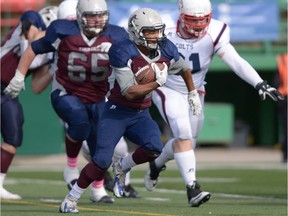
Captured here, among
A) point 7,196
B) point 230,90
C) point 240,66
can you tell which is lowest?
point 230,90

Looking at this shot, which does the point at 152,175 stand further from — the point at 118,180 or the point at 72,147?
the point at 118,180

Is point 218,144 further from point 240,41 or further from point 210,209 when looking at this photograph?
point 210,209

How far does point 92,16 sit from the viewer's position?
8.88 meters

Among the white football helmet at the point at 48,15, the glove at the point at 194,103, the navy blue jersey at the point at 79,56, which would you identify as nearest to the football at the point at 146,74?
the glove at the point at 194,103

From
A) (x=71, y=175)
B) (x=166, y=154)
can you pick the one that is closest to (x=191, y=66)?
(x=166, y=154)

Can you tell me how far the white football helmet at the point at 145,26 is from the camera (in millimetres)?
8039

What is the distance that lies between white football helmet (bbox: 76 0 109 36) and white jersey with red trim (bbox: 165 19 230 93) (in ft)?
A: 2.52

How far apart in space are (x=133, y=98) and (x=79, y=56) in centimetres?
117

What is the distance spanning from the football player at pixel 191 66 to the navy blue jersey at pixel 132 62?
79cm

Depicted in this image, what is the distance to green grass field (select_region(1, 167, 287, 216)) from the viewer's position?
27.3 ft

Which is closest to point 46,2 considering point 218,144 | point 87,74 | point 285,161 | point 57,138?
point 57,138

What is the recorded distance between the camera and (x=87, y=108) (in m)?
9.14

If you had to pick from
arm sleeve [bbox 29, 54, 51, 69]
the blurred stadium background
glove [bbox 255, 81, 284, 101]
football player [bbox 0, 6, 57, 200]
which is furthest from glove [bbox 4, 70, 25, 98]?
the blurred stadium background

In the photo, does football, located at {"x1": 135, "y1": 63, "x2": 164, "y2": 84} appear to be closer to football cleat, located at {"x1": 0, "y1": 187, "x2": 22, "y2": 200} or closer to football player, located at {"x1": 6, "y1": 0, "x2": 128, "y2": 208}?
football player, located at {"x1": 6, "y1": 0, "x2": 128, "y2": 208}
